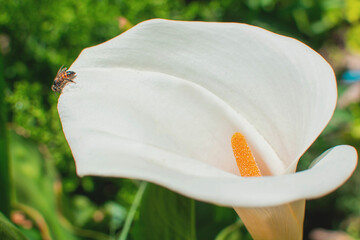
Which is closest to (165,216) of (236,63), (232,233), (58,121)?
(232,233)

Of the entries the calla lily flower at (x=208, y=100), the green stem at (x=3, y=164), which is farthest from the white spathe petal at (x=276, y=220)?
the green stem at (x=3, y=164)

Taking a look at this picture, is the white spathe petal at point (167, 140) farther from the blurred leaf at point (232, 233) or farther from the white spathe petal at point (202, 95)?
the blurred leaf at point (232, 233)

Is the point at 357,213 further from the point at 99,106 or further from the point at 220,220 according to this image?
the point at 99,106

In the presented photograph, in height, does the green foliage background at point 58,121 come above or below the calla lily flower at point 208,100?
below

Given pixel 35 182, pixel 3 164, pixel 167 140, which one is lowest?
pixel 35 182

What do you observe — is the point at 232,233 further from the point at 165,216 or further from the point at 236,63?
the point at 236,63

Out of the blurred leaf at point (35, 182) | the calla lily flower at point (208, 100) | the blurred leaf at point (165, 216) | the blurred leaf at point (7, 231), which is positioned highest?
the calla lily flower at point (208, 100)

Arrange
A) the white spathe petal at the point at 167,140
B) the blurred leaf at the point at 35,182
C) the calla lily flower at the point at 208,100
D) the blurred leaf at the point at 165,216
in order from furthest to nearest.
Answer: the blurred leaf at the point at 35,182 → the blurred leaf at the point at 165,216 → the calla lily flower at the point at 208,100 → the white spathe petal at the point at 167,140

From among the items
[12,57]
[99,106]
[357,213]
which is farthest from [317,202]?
[99,106]
